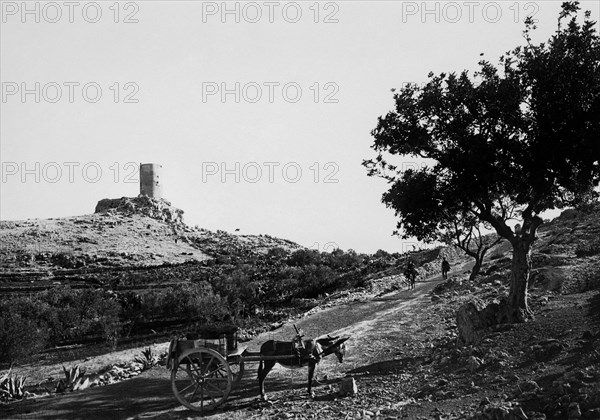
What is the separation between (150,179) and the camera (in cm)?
14938

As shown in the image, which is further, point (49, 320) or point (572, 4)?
point (49, 320)

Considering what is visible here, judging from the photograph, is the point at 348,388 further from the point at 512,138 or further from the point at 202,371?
the point at 512,138

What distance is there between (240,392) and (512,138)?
11.9 m

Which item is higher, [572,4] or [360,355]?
[572,4]

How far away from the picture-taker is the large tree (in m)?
16.1

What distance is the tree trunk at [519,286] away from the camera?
16.5 m

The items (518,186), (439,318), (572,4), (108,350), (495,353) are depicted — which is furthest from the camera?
(108,350)

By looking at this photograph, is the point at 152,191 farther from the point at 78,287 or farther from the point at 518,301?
the point at 518,301

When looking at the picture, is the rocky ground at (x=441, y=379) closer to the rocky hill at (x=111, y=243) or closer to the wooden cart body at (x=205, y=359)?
the wooden cart body at (x=205, y=359)

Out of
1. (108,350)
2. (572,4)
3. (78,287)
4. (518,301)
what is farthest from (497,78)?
(78,287)

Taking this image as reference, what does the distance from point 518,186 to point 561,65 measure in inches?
163

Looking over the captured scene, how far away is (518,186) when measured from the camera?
1791 centimetres

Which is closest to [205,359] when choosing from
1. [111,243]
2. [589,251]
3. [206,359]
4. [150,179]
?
[206,359]

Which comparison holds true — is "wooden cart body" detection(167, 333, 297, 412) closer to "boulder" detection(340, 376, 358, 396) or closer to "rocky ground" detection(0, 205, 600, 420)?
"rocky ground" detection(0, 205, 600, 420)
